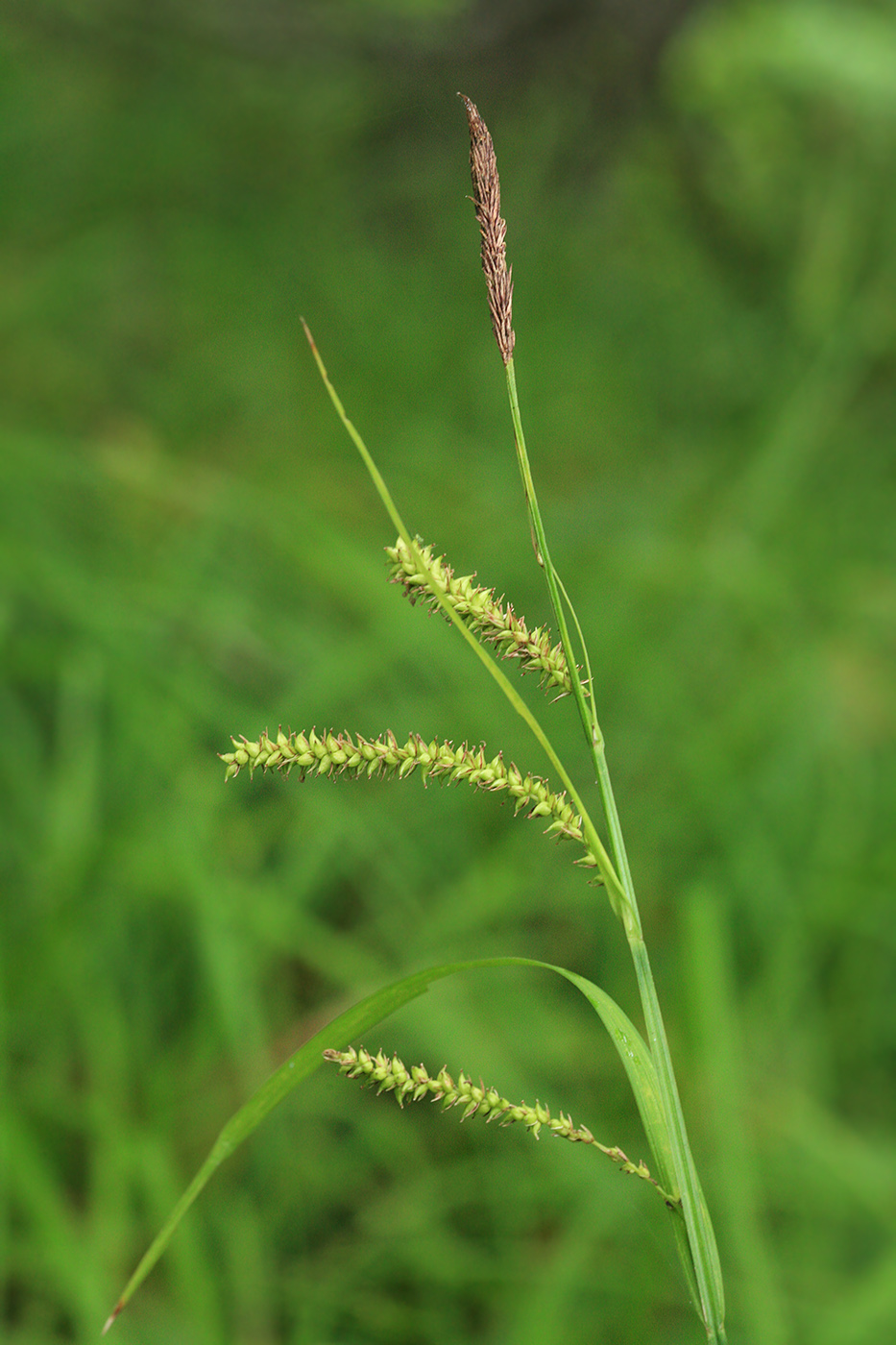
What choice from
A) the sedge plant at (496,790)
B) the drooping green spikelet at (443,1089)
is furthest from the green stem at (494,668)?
the drooping green spikelet at (443,1089)

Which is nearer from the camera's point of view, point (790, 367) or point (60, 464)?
point (60, 464)

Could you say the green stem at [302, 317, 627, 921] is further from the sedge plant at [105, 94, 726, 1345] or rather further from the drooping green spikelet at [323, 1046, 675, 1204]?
the drooping green spikelet at [323, 1046, 675, 1204]

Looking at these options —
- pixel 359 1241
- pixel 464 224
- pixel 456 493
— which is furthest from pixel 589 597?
pixel 464 224

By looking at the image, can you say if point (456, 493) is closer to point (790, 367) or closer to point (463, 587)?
point (790, 367)

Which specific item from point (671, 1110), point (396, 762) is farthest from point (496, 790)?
point (671, 1110)

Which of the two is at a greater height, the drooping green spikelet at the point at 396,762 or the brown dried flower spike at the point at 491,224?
the brown dried flower spike at the point at 491,224

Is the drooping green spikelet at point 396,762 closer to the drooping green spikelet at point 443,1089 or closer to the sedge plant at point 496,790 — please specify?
the sedge plant at point 496,790
